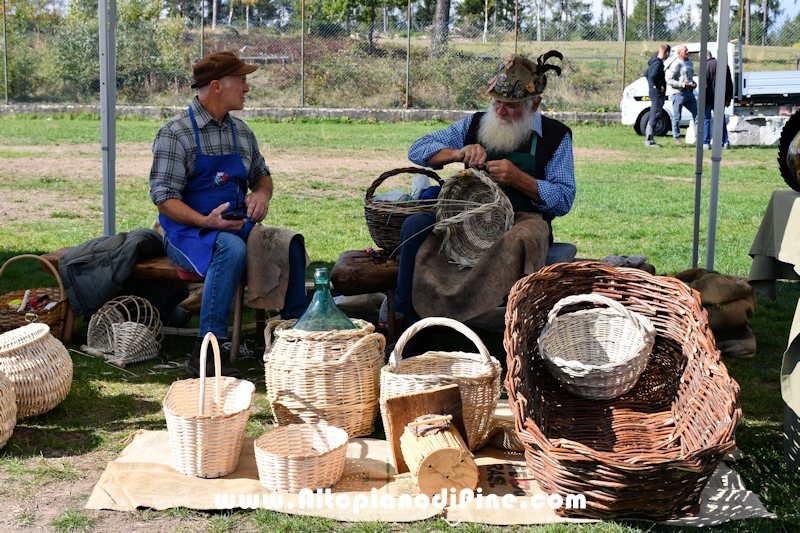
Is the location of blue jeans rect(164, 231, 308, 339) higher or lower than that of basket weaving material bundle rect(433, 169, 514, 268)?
lower

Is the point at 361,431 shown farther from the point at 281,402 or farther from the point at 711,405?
the point at 711,405

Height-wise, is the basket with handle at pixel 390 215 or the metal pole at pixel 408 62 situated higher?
the metal pole at pixel 408 62

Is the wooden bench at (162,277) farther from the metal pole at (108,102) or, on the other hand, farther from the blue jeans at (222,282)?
the metal pole at (108,102)

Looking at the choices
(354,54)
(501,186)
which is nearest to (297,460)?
(501,186)

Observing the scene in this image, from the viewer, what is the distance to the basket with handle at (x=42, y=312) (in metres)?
4.93

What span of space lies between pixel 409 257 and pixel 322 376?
1.33m

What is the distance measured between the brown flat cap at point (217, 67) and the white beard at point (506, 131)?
141 centimetres

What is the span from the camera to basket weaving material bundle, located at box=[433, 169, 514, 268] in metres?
4.69

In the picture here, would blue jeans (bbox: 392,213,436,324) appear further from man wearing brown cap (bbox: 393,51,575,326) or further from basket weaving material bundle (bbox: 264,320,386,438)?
basket weaving material bundle (bbox: 264,320,386,438)

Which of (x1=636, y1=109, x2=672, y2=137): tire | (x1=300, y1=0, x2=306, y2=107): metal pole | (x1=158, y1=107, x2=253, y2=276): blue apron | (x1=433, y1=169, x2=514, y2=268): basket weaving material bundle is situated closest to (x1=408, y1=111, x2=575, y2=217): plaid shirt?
(x1=433, y1=169, x2=514, y2=268): basket weaving material bundle

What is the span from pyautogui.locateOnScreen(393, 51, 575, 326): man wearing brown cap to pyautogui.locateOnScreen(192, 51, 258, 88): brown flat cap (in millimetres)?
1107

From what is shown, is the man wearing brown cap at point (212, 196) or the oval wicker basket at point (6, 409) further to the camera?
the man wearing brown cap at point (212, 196)

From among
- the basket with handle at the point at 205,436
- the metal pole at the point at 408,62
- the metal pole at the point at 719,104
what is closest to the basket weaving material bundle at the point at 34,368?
the basket with handle at the point at 205,436

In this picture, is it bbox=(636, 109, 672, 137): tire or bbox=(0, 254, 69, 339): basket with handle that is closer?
bbox=(0, 254, 69, 339): basket with handle
